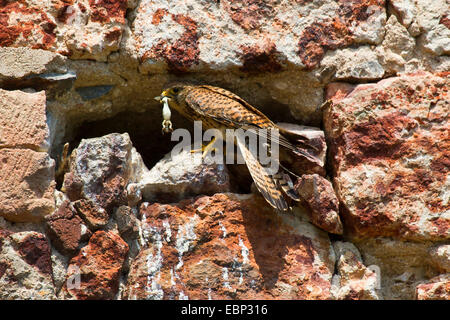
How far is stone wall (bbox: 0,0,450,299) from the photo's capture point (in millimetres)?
3061

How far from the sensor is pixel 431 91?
10.9ft

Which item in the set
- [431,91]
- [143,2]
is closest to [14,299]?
[143,2]

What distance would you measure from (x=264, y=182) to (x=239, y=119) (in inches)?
17.9

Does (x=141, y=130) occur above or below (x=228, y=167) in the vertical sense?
above

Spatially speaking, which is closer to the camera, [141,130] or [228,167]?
[228,167]

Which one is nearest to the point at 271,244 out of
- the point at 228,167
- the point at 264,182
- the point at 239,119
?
the point at 264,182

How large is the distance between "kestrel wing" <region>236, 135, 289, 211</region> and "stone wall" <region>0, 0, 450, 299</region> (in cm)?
15

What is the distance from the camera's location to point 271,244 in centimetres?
323

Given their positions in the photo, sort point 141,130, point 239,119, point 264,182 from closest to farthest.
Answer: point 264,182, point 239,119, point 141,130

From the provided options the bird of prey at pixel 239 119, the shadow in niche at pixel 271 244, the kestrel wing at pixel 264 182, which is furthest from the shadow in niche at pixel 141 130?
the shadow in niche at pixel 271 244

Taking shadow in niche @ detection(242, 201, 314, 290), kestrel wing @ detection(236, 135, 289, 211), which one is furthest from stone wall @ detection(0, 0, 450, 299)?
kestrel wing @ detection(236, 135, 289, 211)

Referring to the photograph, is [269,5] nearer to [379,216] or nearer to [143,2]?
[143,2]

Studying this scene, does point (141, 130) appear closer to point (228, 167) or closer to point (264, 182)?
point (228, 167)

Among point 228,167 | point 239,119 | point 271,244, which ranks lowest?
point 271,244
